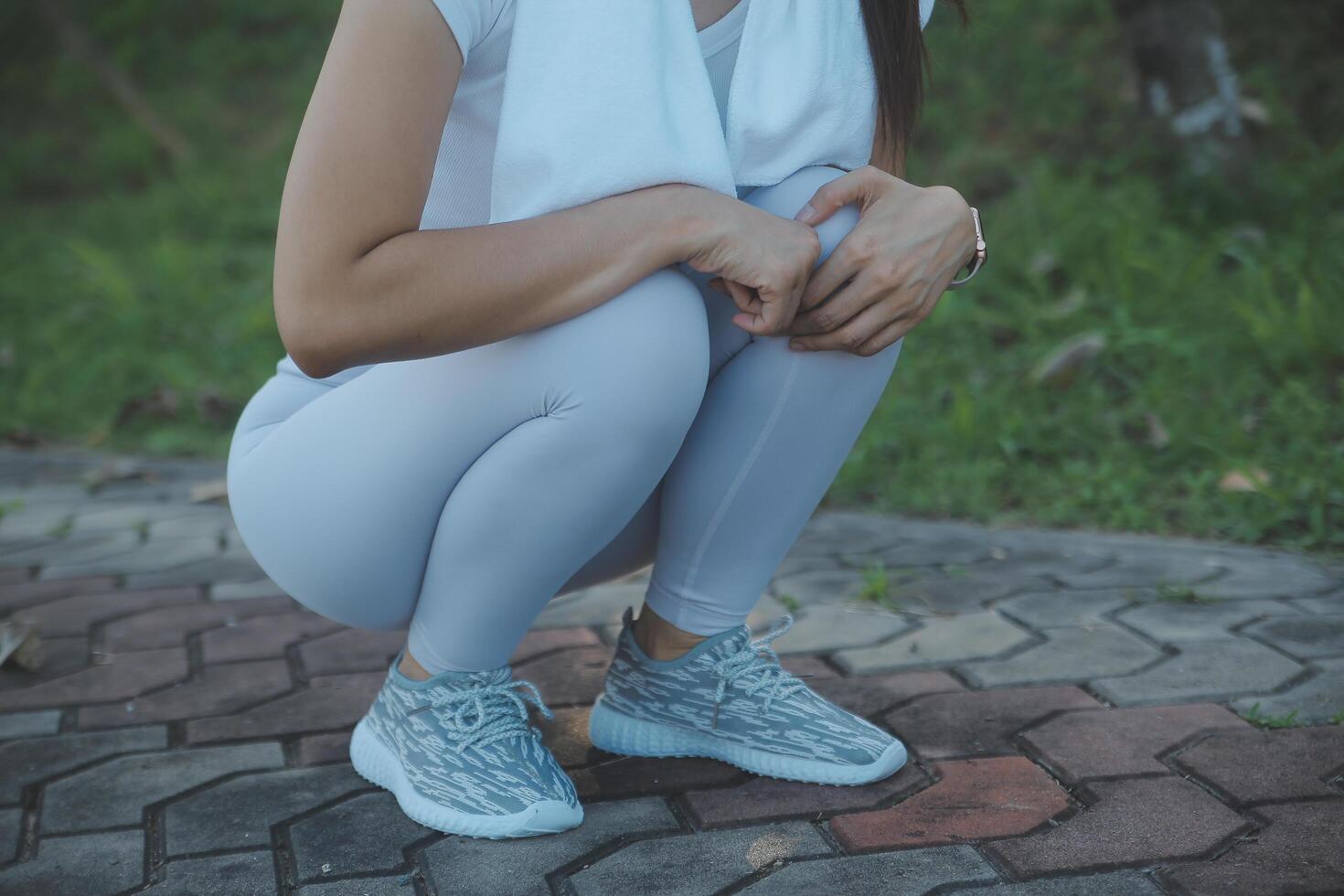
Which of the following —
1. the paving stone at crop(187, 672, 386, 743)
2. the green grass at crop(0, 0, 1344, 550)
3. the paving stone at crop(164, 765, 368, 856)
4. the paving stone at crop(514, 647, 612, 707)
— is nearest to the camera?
the paving stone at crop(164, 765, 368, 856)

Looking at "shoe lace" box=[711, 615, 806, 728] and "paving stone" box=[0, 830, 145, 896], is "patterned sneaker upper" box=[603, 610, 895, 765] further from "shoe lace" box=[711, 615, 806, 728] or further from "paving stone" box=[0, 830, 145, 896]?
"paving stone" box=[0, 830, 145, 896]

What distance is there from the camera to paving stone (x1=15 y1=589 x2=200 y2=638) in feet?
6.56

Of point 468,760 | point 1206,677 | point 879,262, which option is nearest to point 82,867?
point 468,760

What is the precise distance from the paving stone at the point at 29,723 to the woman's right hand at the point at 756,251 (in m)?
1.05

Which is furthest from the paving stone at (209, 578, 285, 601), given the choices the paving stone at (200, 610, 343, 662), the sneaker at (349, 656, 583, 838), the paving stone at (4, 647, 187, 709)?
the sneaker at (349, 656, 583, 838)

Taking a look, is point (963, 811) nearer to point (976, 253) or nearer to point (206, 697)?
point (976, 253)

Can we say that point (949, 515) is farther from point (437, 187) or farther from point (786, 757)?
point (437, 187)

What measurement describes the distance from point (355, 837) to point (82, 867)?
10.5 inches

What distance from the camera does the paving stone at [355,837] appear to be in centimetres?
123

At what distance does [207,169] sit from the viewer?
6047mm

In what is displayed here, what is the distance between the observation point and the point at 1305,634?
70.1 inches

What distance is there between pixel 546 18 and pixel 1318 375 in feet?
7.25

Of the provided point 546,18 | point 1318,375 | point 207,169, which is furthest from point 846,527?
point 207,169

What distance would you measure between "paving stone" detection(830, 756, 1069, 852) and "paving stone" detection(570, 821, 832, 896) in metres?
0.05
